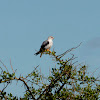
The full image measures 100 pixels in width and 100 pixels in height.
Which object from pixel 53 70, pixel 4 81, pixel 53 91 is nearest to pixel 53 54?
pixel 53 70

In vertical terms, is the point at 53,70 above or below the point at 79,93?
above

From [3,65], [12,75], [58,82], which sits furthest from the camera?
[58,82]

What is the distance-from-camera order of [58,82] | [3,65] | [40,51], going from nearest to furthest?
[3,65] < [58,82] < [40,51]

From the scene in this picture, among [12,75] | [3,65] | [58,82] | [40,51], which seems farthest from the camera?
[40,51]

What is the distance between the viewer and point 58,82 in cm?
1052

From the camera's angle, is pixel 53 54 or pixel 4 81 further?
pixel 53 54

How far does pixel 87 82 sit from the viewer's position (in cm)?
1086

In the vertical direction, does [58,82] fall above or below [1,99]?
above

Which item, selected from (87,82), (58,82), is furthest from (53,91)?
(87,82)

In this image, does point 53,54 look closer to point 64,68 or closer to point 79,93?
point 64,68

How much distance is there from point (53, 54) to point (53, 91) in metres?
1.53

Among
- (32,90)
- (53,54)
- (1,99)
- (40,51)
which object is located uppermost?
(40,51)

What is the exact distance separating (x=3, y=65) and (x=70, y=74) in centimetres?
285

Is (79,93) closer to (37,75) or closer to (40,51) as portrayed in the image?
(37,75)
